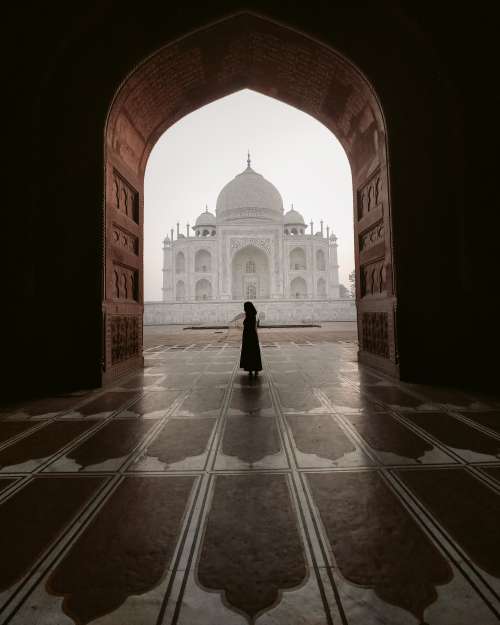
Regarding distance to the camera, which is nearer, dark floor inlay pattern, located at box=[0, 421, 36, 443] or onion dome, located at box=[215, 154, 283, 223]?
dark floor inlay pattern, located at box=[0, 421, 36, 443]

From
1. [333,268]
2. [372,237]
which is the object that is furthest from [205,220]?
[372,237]

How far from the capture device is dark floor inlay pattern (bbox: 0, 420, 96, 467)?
1.59 m

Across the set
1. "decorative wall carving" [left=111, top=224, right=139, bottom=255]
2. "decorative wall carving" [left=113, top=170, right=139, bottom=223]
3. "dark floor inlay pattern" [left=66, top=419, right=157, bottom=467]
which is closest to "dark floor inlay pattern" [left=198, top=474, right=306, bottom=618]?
"dark floor inlay pattern" [left=66, top=419, right=157, bottom=467]

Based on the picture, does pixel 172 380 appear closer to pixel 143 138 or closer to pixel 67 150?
pixel 67 150

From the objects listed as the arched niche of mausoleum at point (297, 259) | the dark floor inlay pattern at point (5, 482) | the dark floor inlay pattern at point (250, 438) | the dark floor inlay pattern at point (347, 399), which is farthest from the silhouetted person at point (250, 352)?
the arched niche of mausoleum at point (297, 259)

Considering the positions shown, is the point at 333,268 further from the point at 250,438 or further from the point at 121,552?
the point at 121,552

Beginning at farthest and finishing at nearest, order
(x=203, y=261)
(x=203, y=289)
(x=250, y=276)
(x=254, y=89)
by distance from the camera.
Result: (x=203, y=289) < (x=203, y=261) < (x=250, y=276) < (x=254, y=89)

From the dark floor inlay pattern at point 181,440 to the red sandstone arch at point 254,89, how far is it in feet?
5.18

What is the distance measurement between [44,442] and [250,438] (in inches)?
44.3

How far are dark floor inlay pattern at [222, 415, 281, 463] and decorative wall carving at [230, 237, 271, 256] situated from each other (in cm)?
2622

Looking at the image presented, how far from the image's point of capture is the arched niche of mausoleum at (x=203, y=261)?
1191 inches

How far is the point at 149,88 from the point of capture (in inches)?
149

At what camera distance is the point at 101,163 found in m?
3.31

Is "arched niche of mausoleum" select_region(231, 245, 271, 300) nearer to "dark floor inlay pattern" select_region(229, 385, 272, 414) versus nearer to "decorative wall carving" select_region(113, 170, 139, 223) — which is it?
"decorative wall carving" select_region(113, 170, 139, 223)
